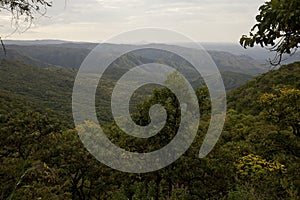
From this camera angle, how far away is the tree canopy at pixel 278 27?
11.6 ft

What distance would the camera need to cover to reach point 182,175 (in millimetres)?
13086

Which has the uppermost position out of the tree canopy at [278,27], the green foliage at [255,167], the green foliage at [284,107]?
the tree canopy at [278,27]

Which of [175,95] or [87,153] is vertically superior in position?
[175,95]

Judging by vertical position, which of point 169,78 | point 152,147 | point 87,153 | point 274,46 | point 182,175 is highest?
point 274,46

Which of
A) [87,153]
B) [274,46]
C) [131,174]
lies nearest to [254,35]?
[274,46]

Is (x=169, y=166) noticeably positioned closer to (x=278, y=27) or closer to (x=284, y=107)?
(x=284, y=107)

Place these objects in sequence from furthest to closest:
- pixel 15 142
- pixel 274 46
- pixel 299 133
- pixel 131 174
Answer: pixel 15 142
pixel 299 133
pixel 131 174
pixel 274 46

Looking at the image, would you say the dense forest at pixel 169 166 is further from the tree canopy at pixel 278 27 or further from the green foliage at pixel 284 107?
the tree canopy at pixel 278 27

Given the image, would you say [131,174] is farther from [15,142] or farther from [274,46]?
[274,46]

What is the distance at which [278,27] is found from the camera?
13.1 ft

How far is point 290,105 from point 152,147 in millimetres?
7113

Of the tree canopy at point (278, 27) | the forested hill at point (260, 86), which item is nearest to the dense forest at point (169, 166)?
the tree canopy at point (278, 27)

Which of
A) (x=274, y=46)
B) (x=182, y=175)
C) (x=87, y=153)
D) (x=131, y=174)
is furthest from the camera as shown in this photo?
(x=87, y=153)

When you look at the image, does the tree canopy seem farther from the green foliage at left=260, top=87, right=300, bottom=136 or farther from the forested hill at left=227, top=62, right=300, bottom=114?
the forested hill at left=227, top=62, right=300, bottom=114
